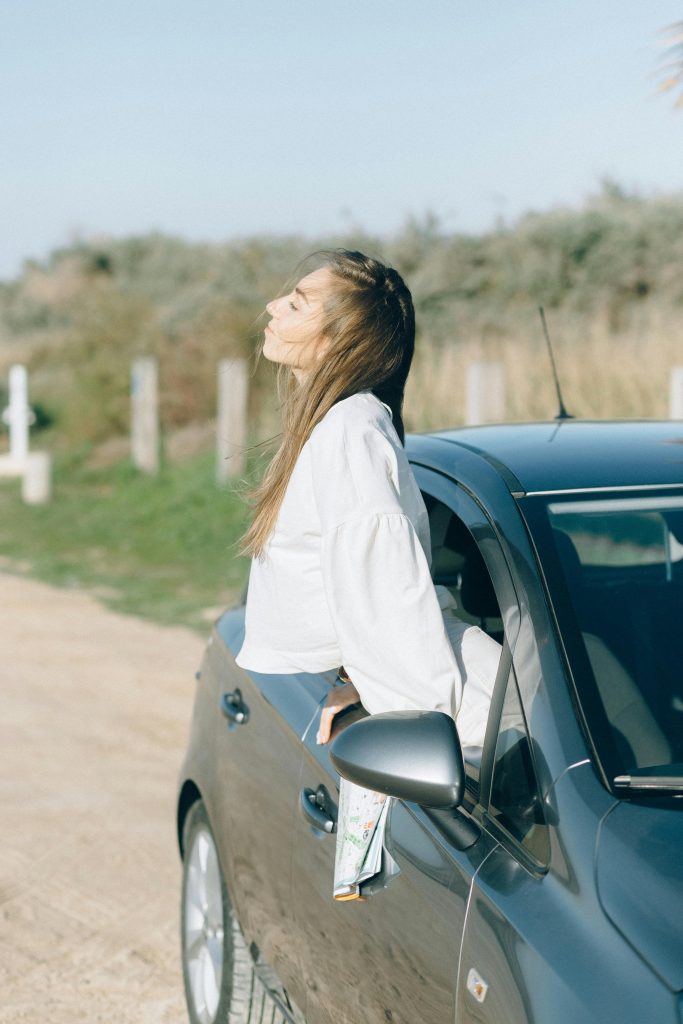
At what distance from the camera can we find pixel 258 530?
257 centimetres

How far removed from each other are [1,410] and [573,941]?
22.8 m

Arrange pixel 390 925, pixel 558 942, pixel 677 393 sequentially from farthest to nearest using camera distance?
pixel 677 393 → pixel 390 925 → pixel 558 942

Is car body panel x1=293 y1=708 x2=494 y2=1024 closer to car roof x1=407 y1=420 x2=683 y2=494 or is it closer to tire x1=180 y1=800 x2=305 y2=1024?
tire x1=180 y1=800 x2=305 y2=1024

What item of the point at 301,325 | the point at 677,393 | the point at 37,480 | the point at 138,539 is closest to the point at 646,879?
the point at 301,325

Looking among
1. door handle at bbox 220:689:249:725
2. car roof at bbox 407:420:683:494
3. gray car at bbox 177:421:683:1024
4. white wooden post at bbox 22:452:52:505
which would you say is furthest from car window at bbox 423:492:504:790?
white wooden post at bbox 22:452:52:505

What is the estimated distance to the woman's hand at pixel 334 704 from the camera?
2.53 meters

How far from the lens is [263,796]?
9.45 ft

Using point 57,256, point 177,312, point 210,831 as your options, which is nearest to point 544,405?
point 210,831

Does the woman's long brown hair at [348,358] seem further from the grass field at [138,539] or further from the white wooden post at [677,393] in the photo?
the white wooden post at [677,393]

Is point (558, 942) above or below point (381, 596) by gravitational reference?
below

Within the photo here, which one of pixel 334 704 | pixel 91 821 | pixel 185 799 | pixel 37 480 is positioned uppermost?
pixel 334 704

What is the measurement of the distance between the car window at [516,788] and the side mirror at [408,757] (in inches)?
4.3

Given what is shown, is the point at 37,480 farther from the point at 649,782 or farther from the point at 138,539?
the point at 649,782

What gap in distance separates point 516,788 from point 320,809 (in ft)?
1.95
